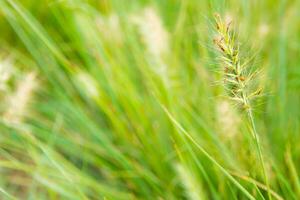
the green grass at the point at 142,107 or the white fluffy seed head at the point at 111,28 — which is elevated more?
the white fluffy seed head at the point at 111,28

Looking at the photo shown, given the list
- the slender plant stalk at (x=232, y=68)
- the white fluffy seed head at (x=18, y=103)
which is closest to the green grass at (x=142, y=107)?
the white fluffy seed head at (x=18, y=103)

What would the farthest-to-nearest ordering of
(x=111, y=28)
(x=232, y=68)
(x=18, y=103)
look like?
(x=111, y=28), (x=18, y=103), (x=232, y=68)

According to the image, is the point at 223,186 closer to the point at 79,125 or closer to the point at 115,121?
the point at 115,121

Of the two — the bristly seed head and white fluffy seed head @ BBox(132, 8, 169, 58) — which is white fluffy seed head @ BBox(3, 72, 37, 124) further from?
the bristly seed head

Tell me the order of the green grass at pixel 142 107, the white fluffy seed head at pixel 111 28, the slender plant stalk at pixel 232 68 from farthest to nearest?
the white fluffy seed head at pixel 111 28 < the green grass at pixel 142 107 < the slender plant stalk at pixel 232 68

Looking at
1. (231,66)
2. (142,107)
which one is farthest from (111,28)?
(231,66)

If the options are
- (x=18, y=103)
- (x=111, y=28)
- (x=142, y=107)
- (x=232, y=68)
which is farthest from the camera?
(x=111, y=28)

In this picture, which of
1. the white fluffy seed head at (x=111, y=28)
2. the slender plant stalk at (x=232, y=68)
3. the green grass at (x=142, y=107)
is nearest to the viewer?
the slender plant stalk at (x=232, y=68)

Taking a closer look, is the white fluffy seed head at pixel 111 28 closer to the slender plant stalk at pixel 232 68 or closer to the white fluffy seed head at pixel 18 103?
the white fluffy seed head at pixel 18 103

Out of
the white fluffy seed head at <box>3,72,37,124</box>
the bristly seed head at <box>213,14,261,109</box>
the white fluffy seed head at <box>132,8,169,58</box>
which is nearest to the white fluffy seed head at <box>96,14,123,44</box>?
the white fluffy seed head at <box>132,8,169,58</box>

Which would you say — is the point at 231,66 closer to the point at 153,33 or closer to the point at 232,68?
the point at 232,68
